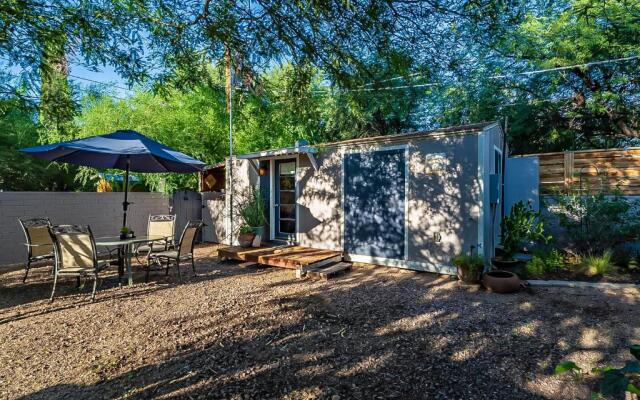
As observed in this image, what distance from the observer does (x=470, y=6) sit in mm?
2855

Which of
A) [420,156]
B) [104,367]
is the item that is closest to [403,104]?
[420,156]

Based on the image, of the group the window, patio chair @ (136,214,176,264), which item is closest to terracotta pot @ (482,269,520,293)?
→ the window

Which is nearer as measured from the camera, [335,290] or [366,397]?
[366,397]

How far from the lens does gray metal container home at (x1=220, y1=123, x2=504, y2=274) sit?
5.48 m

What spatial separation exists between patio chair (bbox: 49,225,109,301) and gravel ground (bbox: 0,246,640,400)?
39cm

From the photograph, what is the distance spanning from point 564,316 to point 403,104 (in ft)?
36.9

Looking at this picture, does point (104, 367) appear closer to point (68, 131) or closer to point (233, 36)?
point (233, 36)

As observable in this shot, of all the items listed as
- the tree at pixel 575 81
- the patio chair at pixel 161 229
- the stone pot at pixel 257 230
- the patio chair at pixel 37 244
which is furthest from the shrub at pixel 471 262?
the patio chair at pixel 37 244

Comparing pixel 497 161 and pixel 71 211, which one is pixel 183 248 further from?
pixel 497 161

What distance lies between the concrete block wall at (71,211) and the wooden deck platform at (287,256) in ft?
10.3

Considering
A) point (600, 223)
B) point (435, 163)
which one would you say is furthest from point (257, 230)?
point (600, 223)

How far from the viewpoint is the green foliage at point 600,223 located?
5.68 metres

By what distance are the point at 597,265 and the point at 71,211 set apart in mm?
10109

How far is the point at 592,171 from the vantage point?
7223 millimetres
